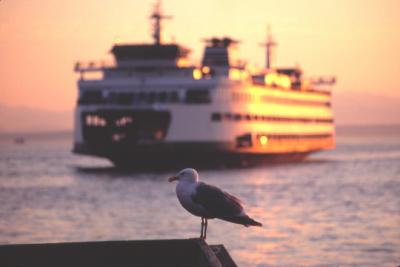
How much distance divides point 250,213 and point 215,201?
22.2m

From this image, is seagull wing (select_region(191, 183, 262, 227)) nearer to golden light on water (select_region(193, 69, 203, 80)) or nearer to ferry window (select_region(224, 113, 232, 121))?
ferry window (select_region(224, 113, 232, 121))

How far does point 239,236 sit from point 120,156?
35967 mm

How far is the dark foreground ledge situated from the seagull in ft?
→ 1.63

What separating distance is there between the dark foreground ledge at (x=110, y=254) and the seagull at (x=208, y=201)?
497mm

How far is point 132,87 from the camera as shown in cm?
6150

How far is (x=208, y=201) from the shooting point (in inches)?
351

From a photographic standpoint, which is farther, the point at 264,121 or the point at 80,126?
the point at 264,121

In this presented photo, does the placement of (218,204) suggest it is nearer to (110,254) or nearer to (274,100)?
(110,254)

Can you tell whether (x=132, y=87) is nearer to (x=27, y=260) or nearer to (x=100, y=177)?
(x=100, y=177)

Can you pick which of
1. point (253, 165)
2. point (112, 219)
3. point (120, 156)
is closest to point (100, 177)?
point (120, 156)

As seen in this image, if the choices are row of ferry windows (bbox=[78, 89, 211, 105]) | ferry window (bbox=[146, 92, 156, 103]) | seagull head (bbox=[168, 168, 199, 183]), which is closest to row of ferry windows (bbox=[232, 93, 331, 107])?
row of ferry windows (bbox=[78, 89, 211, 105])

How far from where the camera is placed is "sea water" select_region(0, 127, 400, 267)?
20.2 meters

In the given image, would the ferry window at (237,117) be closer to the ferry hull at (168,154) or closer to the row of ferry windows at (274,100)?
the row of ferry windows at (274,100)

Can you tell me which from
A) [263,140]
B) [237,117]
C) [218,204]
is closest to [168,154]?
[237,117]
